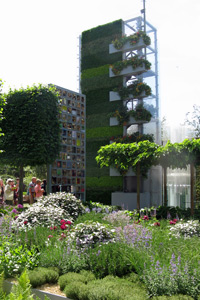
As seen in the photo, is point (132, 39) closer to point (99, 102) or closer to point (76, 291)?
point (99, 102)

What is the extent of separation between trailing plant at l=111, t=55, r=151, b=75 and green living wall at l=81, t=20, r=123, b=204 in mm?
774

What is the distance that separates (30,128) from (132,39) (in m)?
9.42

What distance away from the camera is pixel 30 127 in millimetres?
15328

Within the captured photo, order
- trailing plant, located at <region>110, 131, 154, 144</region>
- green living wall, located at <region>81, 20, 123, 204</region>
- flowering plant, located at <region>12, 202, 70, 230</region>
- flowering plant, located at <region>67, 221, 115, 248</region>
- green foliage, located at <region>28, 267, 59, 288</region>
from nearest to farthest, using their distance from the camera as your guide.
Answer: green foliage, located at <region>28, 267, 59, 288</region> < flowering plant, located at <region>67, 221, 115, 248</region> < flowering plant, located at <region>12, 202, 70, 230</region> < trailing plant, located at <region>110, 131, 154, 144</region> < green living wall, located at <region>81, 20, 123, 204</region>

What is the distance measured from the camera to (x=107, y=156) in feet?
46.1

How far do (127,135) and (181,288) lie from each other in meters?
16.3

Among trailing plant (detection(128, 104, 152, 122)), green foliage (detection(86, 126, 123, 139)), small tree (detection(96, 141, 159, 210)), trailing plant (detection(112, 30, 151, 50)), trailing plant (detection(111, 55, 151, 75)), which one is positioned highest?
trailing plant (detection(112, 30, 151, 50))

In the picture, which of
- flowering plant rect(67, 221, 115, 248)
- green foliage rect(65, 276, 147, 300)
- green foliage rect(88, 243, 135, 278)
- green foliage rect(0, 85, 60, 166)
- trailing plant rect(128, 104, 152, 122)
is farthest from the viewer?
trailing plant rect(128, 104, 152, 122)

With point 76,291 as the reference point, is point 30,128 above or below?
above

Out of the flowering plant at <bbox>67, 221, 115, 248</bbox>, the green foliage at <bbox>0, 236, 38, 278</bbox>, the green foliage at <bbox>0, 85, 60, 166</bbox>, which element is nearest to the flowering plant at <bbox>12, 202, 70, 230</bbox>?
the flowering plant at <bbox>67, 221, 115, 248</bbox>

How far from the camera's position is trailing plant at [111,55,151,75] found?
19859 millimetres

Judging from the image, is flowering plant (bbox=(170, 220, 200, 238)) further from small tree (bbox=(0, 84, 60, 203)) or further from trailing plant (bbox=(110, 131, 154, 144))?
trailing plant (bbox=(110, 131, 154, 144))

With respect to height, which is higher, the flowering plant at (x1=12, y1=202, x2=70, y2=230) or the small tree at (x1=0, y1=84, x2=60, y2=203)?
the small tree at (x1=0, y1=84, x2=60, y2=203)

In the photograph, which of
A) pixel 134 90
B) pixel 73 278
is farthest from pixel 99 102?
pixel 73 278
